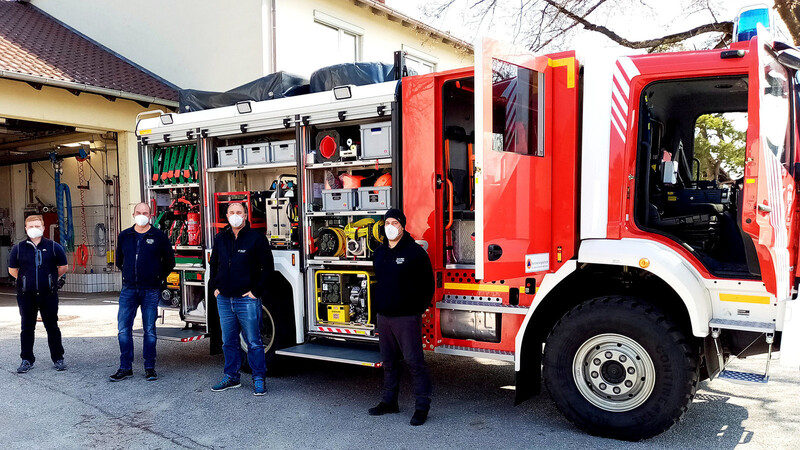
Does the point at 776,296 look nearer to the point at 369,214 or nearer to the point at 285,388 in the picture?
the point at 369,214

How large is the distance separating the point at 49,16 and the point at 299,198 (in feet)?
47.2

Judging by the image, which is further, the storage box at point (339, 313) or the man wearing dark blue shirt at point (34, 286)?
the man wearing dark blue shirt at point (34, 286)

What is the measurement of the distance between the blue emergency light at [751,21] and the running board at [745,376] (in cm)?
235

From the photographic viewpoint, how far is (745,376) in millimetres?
4449

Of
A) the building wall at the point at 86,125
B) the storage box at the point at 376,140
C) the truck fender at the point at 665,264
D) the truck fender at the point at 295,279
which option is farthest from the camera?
the building wall at the point at 86,125

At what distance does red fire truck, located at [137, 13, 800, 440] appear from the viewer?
449cm

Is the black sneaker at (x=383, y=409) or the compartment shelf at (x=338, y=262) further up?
the compartment shelf at (x=338, y=262)

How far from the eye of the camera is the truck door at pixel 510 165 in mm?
4613

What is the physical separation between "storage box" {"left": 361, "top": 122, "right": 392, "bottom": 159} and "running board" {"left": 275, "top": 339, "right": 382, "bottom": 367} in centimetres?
185

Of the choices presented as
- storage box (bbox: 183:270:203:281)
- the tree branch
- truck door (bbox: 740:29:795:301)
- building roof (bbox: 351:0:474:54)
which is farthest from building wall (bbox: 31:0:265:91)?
truck door (bbox: 740:29:795:301)

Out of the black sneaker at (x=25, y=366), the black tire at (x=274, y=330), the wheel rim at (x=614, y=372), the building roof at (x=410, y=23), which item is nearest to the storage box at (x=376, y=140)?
the black tire at (x=274, y=330)

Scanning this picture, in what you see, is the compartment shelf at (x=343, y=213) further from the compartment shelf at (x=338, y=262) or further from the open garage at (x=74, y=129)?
the open garage at (x=74, y=129)

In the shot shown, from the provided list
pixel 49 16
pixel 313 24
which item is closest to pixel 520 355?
pixel 313 24

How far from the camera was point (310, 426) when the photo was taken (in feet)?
17.5
